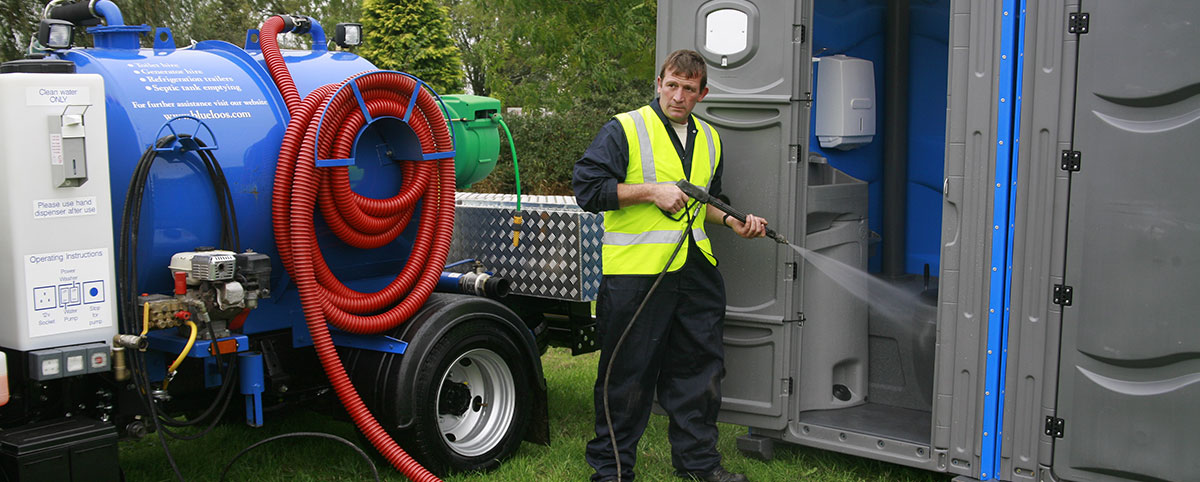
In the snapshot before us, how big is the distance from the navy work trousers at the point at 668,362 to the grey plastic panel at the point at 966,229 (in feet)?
3.22

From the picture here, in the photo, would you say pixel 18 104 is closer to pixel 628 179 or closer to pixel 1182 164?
pixel 628 179

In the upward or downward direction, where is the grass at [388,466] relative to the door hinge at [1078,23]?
downward

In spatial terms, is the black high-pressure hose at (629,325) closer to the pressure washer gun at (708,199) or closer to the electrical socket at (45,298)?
the pressure washer gun at (708,199)

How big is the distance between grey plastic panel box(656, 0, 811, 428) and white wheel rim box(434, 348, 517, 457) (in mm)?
1074

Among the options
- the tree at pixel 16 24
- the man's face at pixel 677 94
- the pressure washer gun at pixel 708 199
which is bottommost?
the pressure washer gun at pixel 708 199

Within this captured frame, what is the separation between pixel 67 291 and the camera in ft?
11.7

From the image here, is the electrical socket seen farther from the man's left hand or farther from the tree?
the tree

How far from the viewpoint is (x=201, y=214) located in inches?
158

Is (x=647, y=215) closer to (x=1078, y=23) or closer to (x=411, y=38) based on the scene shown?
(x=1078, y=23)

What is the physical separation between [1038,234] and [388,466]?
3.01m

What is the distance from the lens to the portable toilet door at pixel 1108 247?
12.1 ft

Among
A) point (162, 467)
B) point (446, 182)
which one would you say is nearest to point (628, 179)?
point (446, 182)

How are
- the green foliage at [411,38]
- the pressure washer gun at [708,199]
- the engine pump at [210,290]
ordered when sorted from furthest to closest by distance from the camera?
1. the green foliage at [411,38]
2. the pressure washer gun at [708,199]
3. the engine pump at [210,290]

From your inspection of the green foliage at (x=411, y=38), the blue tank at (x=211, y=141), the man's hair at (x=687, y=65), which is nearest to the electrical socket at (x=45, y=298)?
the blue tank at (x=211, y=141)
